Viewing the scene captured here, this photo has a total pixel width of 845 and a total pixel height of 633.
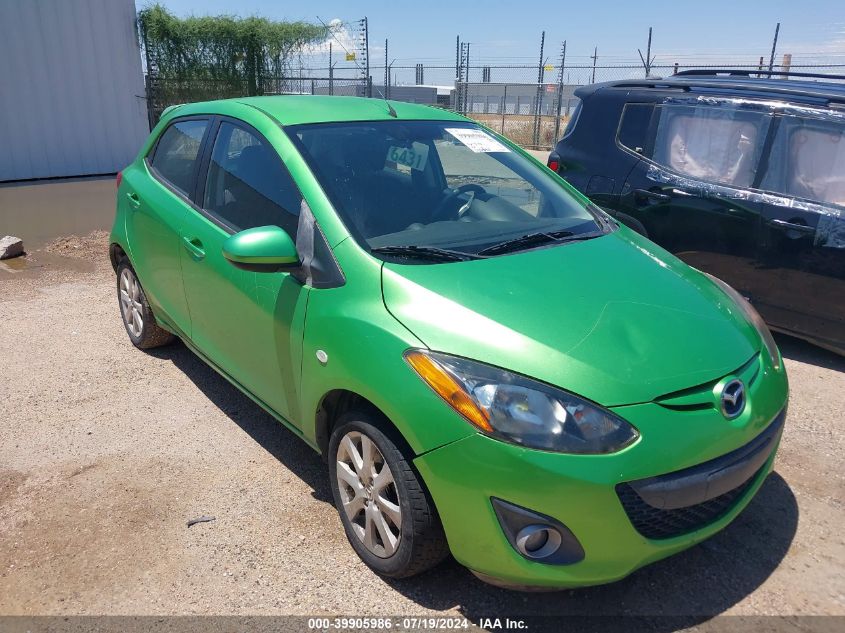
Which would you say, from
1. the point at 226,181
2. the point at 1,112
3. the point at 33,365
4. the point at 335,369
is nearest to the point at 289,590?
the point at 335,369

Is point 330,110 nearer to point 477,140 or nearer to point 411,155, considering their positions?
point 411,155

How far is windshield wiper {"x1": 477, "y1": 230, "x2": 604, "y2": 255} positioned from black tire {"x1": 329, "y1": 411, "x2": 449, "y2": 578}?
33.3 inches

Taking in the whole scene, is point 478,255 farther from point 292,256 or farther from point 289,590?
point 289,590

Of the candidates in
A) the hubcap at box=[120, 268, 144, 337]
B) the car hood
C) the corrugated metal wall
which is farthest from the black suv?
the corrugated metal wall

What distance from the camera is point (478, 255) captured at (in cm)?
271

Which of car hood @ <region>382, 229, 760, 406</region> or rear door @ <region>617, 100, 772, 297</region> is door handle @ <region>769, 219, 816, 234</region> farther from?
car hood @ <region>382, 229, 760, 406</region>

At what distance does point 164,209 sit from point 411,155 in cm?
149

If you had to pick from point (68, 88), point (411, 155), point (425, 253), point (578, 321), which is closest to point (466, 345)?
point (578, 321)

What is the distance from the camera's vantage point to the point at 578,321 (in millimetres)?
2352

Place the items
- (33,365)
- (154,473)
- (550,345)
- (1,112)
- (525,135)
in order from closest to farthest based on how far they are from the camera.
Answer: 1. (550,345)
2. (154,473)
3. (33,365)
4. (1,112)
5. (525,135)

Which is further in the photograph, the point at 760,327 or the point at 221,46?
the point at 221,46

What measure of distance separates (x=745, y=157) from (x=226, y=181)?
3526mm

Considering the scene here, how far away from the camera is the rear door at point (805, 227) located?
4.29 meters

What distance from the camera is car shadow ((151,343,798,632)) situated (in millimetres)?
2369
